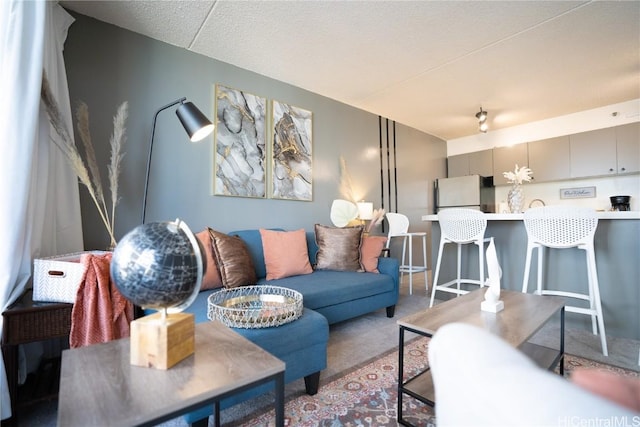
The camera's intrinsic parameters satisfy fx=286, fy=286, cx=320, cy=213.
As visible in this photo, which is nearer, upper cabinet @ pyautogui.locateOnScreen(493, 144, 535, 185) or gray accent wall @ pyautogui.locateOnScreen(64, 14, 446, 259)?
gray accent wall @ pyautogui.locateOnScreen(64, 14, 446, 259)

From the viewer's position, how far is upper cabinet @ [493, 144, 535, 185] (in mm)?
4570

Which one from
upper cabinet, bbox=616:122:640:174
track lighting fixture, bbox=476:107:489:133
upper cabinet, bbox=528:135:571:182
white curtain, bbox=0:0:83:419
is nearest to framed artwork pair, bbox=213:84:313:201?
white curtain, bbox=0:0:83:419

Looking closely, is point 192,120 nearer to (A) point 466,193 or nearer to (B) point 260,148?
(B) point 260,148

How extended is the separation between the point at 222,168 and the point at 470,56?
2.65 metres

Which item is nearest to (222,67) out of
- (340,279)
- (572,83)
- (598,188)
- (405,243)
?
(340,279)

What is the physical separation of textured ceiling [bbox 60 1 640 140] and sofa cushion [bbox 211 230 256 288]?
1.71m

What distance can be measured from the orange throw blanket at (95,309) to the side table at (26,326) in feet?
0.18

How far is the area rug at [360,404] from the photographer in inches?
50.6

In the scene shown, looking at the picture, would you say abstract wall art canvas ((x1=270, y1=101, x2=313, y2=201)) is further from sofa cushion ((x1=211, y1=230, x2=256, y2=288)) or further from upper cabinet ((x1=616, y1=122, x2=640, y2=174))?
upper cabinet ((x1=616, y1=122, x2=640, y2=174))

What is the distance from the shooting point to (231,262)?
210 centimetres

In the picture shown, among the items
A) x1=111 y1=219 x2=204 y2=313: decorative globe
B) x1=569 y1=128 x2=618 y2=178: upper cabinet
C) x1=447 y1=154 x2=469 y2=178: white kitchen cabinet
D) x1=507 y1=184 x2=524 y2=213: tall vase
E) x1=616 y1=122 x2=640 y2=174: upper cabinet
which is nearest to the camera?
x1=111 y1=219 x2=204 y2=313: decorative globe

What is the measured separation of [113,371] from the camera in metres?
0.66

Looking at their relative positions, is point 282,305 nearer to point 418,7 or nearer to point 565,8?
point 418,7

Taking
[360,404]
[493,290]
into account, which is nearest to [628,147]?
[493,290]
